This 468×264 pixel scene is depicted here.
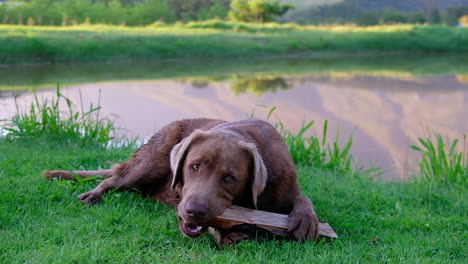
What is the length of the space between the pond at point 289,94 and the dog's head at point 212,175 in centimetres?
394

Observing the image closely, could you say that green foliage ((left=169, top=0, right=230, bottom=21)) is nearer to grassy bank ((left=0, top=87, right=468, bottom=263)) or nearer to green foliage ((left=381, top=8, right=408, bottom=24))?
green foliage ((left=381, top=8, right=408, bottom=24))

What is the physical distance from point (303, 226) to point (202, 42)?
752 inches

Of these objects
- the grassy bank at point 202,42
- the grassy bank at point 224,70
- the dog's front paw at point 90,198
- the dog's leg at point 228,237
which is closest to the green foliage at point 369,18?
the grassy bank at point 202,42

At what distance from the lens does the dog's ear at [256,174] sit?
11.5ft

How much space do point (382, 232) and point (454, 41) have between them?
26759 millimetres

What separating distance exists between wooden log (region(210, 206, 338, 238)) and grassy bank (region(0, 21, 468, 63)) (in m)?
15.3

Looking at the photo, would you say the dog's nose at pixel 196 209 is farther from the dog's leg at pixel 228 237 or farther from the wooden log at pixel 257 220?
the dog's leg at pixel 228 237

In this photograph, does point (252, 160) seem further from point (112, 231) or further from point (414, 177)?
point (414, 177)

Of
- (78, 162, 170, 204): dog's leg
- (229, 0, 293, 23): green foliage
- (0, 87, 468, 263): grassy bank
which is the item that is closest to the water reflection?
Result: (0, 87, 468, 263): grassy bank

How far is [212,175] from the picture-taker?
3.41 meters

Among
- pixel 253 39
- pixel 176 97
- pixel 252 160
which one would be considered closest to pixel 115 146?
pixel 252 160

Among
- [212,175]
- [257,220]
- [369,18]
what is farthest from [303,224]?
[369,18]

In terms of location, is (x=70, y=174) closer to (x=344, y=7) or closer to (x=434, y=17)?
(x=434, y=17)

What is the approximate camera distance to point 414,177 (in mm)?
6816
